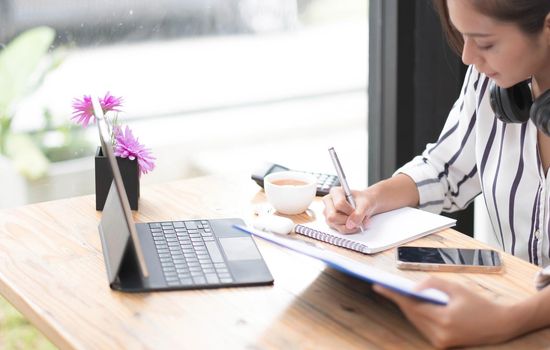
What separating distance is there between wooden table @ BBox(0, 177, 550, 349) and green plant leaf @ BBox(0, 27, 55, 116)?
0.59 meters

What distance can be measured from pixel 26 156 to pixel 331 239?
0.97 meters

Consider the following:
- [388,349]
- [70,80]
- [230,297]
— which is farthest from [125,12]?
[388,349]

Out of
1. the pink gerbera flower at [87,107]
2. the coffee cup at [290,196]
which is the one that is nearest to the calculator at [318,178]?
the coffee cup at [290,196]

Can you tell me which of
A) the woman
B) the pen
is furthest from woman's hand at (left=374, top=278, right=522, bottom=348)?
the pen

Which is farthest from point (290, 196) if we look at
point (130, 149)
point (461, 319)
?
point (461, 319)

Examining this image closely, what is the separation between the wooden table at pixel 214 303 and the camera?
3.94 ft

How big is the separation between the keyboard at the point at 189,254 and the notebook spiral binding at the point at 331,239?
160mm

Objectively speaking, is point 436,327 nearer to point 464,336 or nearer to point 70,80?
point 464,336

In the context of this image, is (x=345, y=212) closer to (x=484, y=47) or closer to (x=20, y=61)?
(x=484, y=47)

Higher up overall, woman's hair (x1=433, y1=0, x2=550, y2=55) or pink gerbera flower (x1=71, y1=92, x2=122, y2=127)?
woman's hair (x1=433, y1=0, x2=550, y2=55)

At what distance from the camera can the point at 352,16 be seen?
2609 mm

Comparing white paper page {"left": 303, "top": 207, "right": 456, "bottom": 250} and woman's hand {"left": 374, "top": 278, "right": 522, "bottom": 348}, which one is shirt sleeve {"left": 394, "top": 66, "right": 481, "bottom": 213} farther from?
woman's hand {"left": 374, "top": 278, "right": 522, "bottom": 348}

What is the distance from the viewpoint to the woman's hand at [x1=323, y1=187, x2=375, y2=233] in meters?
1.57

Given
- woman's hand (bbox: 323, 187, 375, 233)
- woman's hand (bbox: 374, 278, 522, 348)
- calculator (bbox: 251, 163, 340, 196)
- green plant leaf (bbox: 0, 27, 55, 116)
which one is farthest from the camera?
green plant leaf (bbox: 0, 27, 55, 116)
